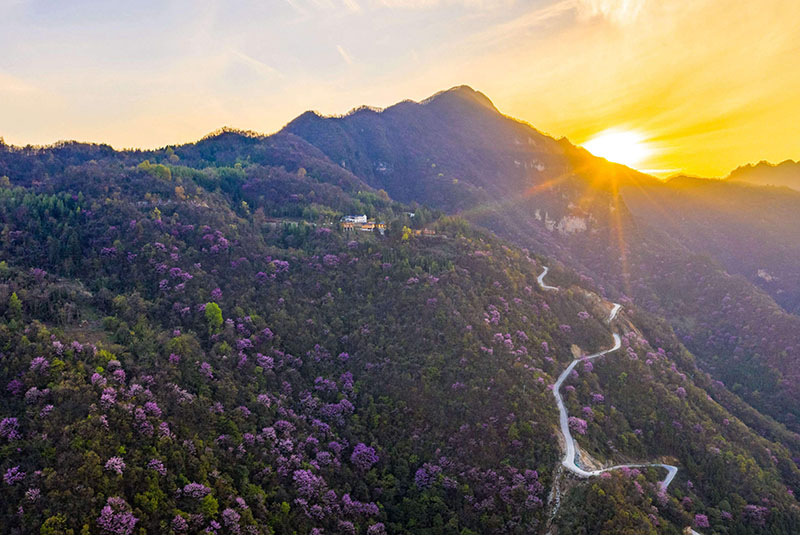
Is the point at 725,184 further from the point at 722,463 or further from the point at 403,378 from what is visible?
the point at 403,378

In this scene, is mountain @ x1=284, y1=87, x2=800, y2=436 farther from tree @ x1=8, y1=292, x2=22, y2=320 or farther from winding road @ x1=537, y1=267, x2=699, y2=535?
tree @ x1=8, y1=292, x2=22, y2=320

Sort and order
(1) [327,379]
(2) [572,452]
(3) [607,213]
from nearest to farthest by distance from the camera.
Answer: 1. (2) [572,452]
2. (1) [327,379]
3. (3) [607,213]

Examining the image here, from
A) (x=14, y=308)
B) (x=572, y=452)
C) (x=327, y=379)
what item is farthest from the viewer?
(x=327, y=379)

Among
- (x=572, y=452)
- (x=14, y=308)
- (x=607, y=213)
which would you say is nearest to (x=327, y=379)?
(x=572, y=452)

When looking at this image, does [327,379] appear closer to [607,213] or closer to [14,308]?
[14,308]

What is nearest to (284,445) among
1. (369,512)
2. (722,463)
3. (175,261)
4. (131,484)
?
(369,512)

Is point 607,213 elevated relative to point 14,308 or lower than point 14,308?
lower

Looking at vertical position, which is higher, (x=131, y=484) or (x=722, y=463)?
(x=131, y=484)

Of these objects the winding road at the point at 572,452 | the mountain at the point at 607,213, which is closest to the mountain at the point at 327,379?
the winding road at the point at 572,452

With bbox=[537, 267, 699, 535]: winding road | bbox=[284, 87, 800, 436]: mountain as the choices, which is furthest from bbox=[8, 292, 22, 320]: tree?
bbox=[284, 87, 800, 436]: mountain
